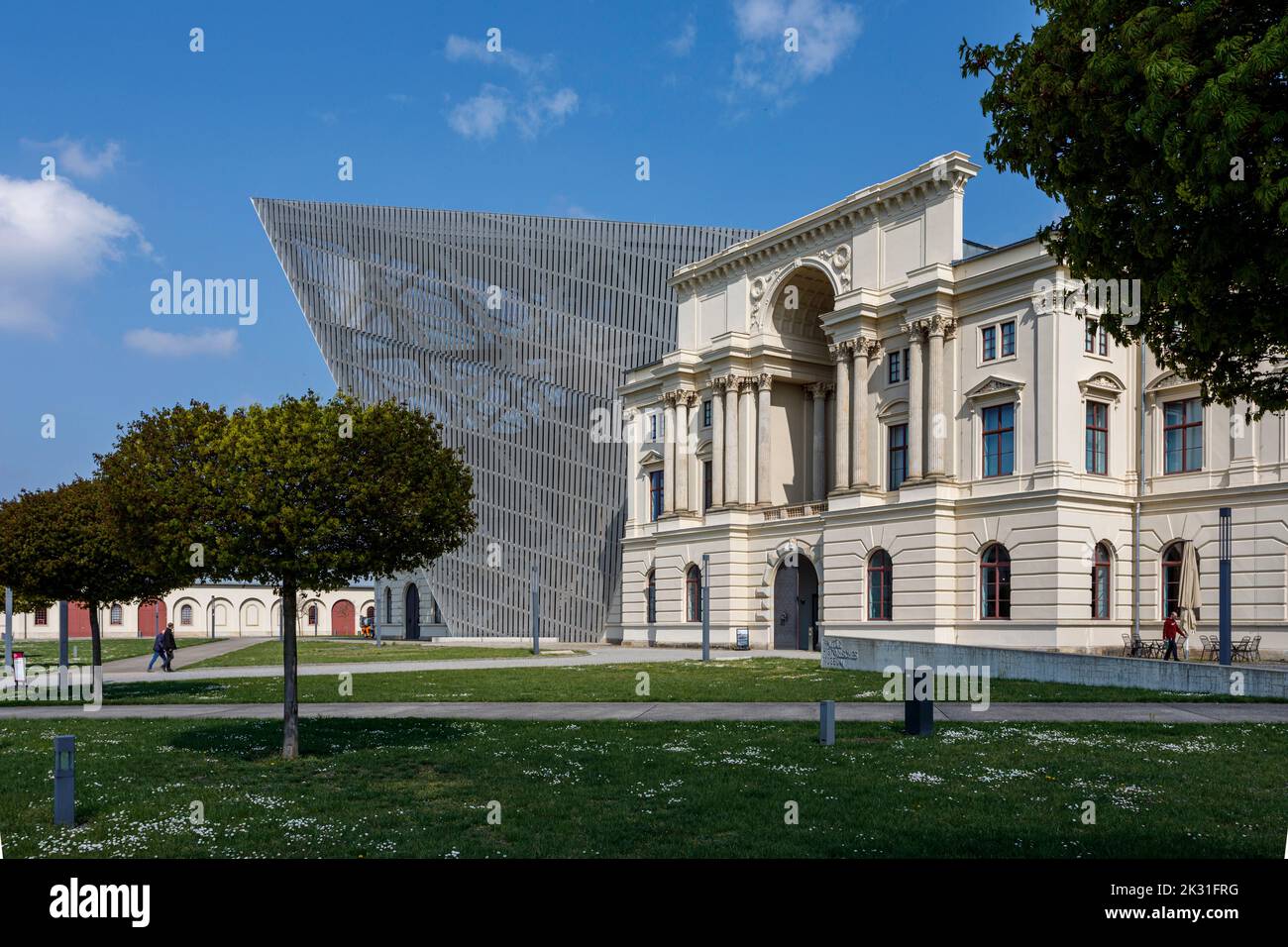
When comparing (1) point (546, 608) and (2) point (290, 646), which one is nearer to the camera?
(2) point (290, 646)

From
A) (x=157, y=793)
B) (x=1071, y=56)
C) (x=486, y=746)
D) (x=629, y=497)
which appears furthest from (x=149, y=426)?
(x=629, y=497)

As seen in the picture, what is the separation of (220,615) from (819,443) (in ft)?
260

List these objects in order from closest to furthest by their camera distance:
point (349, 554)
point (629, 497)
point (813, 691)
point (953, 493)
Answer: point (349, 554) < point (813, 691) < point (953, 493) < point (629, 497)

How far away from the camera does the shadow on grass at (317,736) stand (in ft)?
60.9

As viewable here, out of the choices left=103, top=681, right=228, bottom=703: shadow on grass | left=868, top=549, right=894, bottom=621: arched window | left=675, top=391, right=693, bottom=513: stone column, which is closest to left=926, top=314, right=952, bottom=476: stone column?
left=868, top=549, right=894, bottom=621: arched window

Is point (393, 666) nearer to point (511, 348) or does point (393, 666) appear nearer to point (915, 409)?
point (915, 409)

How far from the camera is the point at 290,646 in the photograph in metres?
18.9

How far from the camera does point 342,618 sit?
123 meters

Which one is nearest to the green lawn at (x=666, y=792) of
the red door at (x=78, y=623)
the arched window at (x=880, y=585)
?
the arched window at (x=880, y=585)

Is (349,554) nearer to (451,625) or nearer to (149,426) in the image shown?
(149,426)

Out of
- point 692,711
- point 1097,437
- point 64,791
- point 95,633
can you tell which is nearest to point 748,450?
point 1097,437

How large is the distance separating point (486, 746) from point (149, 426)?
7254 mm

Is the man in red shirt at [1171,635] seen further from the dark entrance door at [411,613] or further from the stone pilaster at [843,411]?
the dark entrance door at [411,613]

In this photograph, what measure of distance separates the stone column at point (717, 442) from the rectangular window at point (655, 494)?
6.53 m
